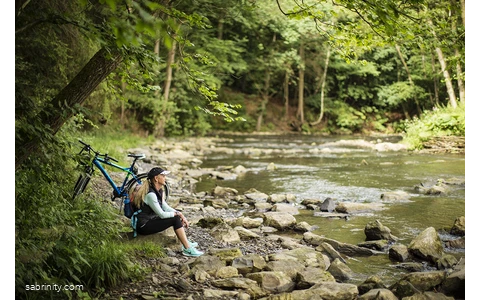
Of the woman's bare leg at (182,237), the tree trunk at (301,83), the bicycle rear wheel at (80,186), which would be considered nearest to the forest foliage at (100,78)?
the bicycle rear wheel at (80,186)

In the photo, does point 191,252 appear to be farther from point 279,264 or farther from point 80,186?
point 80,186

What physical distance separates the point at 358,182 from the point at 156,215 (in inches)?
337

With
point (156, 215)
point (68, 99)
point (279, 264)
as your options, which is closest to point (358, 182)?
point (279, 264)

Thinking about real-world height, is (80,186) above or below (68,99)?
below

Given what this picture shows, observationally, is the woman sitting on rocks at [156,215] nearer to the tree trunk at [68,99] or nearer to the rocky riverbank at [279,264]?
the rocky riverbank at [279,264]

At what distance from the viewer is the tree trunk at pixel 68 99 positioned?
3820mm

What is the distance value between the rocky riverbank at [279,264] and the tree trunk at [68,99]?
1.63 metres

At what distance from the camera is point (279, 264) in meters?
5.32

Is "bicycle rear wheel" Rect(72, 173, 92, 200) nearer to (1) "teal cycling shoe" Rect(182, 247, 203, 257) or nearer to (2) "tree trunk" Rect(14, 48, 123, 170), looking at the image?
(1) "teal cycling shoe" Rect(182, 247, 203, 257)

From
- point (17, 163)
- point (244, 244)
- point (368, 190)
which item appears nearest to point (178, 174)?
point (368, 190)

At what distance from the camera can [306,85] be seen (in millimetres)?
40281

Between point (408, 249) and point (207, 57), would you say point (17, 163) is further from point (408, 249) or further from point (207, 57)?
point (408, 249)

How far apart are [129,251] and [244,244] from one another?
2.01 metres

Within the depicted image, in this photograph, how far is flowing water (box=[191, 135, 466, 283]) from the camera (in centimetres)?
779
